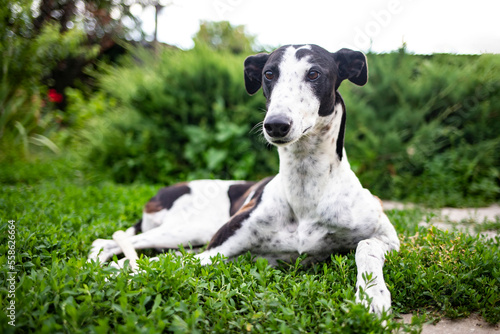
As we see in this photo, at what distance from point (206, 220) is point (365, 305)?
1803mm

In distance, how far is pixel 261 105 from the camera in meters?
6.20

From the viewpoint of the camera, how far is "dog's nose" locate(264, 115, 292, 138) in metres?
2.10

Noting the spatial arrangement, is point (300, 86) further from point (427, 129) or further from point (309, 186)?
point (427, 129)

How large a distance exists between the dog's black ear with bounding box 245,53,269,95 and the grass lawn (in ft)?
4.44

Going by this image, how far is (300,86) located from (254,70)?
2.30 feet

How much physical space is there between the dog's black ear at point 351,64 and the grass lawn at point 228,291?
1287mm

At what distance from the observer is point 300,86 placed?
2338 mm

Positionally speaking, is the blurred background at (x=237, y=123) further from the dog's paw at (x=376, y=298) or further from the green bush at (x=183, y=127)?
the dog's paw at (x=376, y=298)

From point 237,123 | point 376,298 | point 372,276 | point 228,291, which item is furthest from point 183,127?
point 376,298

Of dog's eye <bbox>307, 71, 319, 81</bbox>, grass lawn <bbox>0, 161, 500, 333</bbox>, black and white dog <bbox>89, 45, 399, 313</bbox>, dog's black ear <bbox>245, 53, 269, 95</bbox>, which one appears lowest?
grass lawn <bbox>0, 161, 500, 333</bbox>

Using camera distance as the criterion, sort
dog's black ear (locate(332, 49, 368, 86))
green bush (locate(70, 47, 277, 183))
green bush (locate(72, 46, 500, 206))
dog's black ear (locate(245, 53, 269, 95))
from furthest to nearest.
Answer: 1. green bush (locate(70, 47, 277, 183))
2. green bush (locate(72, 46, 500, 206))
3. dog's black ear (locate(245, 53, 269, 95))
4. dog's black ear (locate(332, 49, 368, 86))
